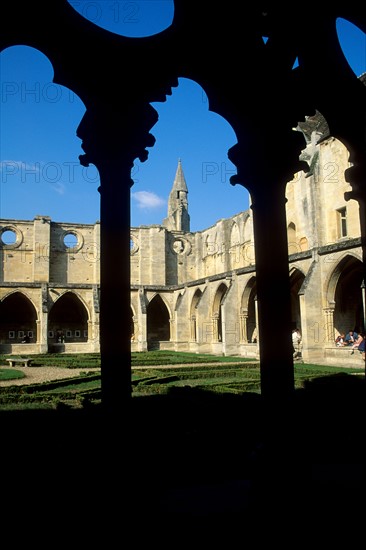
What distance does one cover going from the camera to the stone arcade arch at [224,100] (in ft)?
10.5

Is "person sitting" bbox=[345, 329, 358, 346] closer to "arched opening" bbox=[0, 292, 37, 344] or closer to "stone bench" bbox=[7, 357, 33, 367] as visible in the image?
"stone bench" bbox=[7, 357, 33, 367]

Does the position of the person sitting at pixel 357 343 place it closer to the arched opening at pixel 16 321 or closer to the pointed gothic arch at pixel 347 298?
the pointed gothic arch at pixel 347 298

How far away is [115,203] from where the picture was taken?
129 inches

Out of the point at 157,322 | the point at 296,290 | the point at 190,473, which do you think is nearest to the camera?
the point at 190,473

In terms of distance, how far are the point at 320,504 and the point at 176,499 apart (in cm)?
98

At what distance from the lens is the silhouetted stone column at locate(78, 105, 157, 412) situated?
3188 mm

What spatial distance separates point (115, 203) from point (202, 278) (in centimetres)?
2672

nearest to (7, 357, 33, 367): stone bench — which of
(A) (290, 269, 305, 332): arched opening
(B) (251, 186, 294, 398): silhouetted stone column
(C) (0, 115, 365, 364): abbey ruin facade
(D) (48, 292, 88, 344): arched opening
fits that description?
(C) (0, 115, 365, 364): abbey ruin facade

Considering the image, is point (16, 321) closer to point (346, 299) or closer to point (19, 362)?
point (19, 362)

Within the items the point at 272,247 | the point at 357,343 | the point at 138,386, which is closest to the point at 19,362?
the point at 138,386

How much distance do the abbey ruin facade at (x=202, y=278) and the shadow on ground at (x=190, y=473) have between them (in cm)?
1267

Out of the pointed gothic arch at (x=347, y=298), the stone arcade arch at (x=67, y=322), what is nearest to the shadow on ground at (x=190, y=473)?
the pointed gothic arch at (x=347, y=298)

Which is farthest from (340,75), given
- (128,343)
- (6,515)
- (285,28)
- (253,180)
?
(6,515)

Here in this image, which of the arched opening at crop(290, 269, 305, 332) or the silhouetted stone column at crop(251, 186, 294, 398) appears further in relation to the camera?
the arched opening at crop(290, 269, 305, 332)
